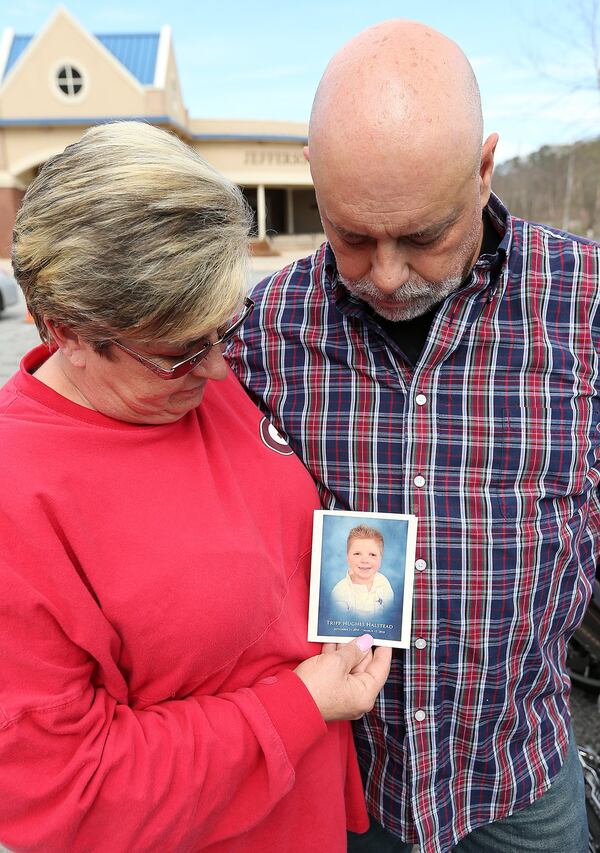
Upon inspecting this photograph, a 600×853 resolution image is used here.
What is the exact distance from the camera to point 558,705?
1.75m

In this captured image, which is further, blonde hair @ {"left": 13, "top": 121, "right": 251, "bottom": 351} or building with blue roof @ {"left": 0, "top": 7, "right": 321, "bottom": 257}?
building with blue roof @ {"left": 0, "top": 7, "right": 321, "bottom": 257}

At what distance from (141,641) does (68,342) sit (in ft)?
1.88

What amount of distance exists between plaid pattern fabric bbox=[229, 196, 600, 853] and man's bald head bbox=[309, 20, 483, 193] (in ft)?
1.16

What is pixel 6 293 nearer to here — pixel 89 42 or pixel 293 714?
pixel 293 714

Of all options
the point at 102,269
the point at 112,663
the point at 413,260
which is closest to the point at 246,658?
the point at 112,663

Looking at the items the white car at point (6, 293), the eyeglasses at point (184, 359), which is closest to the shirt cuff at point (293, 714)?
the eyeglasses at point (184, 359)

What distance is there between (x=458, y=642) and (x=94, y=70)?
27509 mm

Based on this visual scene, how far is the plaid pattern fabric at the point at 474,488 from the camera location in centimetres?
158

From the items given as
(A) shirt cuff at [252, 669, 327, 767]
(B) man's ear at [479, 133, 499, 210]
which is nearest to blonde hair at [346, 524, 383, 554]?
(A) shirt cuff at [252, 669, 327, 767]

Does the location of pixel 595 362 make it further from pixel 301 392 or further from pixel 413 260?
pixel 301 392

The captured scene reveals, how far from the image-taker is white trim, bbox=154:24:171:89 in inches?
974

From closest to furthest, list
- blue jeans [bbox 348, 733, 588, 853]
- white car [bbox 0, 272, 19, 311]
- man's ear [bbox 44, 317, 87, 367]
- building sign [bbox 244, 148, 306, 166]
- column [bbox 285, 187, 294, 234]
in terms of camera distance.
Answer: man's ear [bbox 44, 317, 87, 367] < blue jeans [bbox 348, 733, 588, 853] < white car [bbox 0, 272, 19, 311] < building sign [bbox 244, 148, 306, 166] < column [bbox 285, 187, 294, 234]

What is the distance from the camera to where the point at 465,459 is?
1.60m

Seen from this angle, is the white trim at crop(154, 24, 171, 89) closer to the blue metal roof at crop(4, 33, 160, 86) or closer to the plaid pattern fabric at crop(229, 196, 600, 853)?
the blue metal roof at crop(4, 33, 160, 86)
